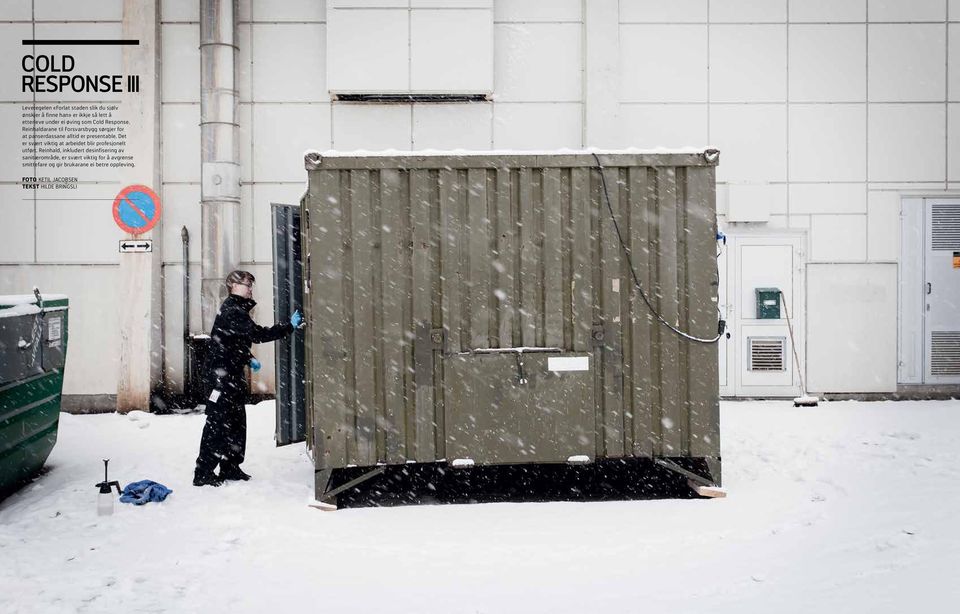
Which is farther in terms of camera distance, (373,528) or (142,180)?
(142,180)

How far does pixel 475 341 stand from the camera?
623 cm

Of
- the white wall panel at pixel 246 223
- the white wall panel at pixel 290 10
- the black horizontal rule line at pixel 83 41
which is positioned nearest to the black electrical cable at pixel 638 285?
the white wall panel at pixel 246 223

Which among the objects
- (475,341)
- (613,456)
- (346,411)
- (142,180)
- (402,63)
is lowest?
(613,456)

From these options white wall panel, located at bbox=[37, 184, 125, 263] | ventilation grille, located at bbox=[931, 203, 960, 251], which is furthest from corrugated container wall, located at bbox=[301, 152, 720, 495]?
ventilation grille, located at bbox=[931, 203, 960, 251]

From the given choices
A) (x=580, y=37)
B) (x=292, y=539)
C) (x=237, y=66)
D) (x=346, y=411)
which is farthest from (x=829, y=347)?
(x=237, y=66)

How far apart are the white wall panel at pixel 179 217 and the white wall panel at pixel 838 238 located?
9.34 m

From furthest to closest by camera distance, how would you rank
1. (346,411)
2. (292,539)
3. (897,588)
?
(346,411) → (292,539) → (897,588)

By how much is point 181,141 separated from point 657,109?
721 cm

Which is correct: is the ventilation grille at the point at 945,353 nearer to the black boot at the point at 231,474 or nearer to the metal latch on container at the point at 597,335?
the metal latch on container at the point at 597,335

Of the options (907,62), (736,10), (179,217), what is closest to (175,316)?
(179,217)

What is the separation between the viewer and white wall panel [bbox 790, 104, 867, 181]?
449 inches

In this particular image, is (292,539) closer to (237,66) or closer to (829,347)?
A: (237,66)

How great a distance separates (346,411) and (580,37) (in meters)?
7.60

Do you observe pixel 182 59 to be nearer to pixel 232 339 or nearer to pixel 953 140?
pixel 232 339
